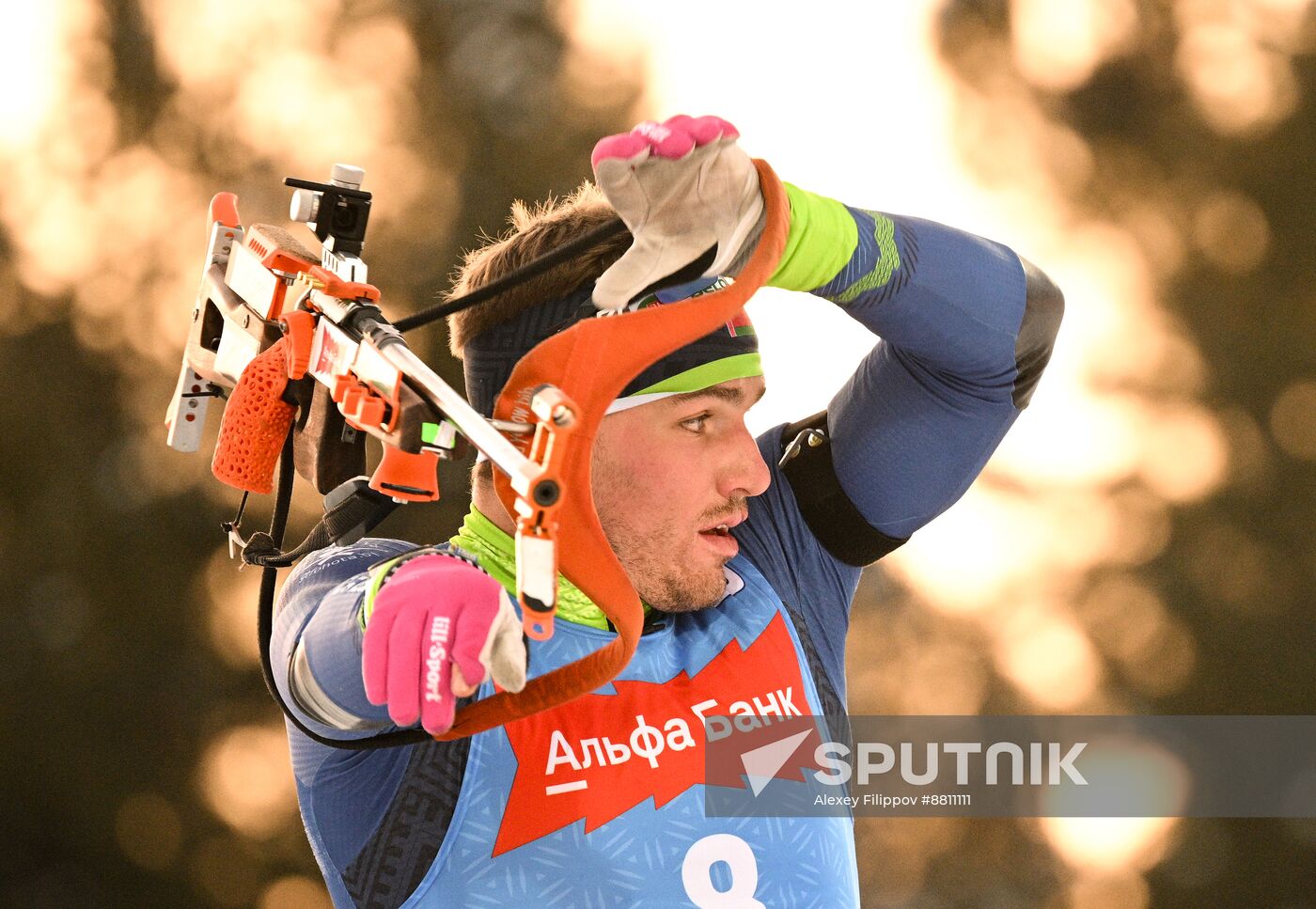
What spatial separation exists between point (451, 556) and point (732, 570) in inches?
20.6

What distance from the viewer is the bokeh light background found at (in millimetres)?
2646

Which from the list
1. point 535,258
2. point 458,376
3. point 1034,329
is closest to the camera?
point 535,258

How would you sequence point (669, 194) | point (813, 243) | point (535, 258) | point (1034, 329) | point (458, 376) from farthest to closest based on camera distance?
point (458, 376) < point (1034, 329) < point (535, 258) < point (813, 243) < point (669, 194)

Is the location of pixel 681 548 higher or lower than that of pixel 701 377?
lower

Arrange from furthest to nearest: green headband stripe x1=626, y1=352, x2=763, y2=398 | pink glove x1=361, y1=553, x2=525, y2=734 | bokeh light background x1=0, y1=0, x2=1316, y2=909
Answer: bokeh light background x1=0, y1=0, x2=1316, y2=909
green headband stripe x1=626, y1=352, x2=763, y2=398
pink glove x1=361, y1=553, x2=525, y2=734

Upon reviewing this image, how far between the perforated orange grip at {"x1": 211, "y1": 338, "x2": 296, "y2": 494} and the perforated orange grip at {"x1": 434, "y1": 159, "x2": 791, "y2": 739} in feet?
0.62

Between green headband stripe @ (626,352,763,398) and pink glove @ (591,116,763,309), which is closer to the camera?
pink glove @ (591,116,763,309)

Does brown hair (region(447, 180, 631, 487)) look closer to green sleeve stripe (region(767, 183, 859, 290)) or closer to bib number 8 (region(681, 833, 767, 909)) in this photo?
green sleeve stripe (region(767, 183, 859, 290))

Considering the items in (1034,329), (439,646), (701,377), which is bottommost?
(439,646)

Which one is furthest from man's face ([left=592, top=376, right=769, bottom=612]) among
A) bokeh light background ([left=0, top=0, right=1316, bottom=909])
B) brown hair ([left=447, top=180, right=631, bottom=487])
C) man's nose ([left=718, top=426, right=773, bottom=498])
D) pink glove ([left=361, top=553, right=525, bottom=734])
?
bokeh light background ([left=0, top=0, right=1316, bottom=909])

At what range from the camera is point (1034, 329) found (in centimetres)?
133

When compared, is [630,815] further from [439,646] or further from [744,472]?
[439,646]

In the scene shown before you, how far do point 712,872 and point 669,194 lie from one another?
0.53 metres

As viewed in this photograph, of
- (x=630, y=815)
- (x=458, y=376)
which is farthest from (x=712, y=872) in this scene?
(x=458, y=376)
